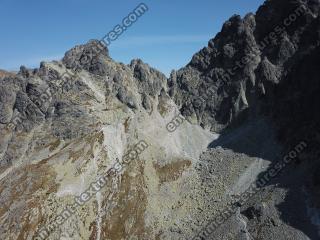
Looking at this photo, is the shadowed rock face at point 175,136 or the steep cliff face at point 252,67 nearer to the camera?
the shadowed rock face at point 175,136

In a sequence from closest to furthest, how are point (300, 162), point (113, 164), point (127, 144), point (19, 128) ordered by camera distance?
point (300, 162) → point (113, 164) → point (127, 144) → point (19, 128)

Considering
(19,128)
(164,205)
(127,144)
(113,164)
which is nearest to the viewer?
(164,205)

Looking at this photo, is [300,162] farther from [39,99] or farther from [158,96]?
[39,99]

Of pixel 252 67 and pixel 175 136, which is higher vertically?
pixel 252 67

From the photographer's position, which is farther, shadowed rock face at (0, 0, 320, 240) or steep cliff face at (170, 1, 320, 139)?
steep cliff face at (170, 1, 320, 139)

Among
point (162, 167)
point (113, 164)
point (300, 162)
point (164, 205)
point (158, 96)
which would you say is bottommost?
point (300, 162)

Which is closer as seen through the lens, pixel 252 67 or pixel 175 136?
pixel 175 136

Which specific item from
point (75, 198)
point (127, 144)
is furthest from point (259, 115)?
point (75, 198)

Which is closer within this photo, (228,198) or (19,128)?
(228,198)
